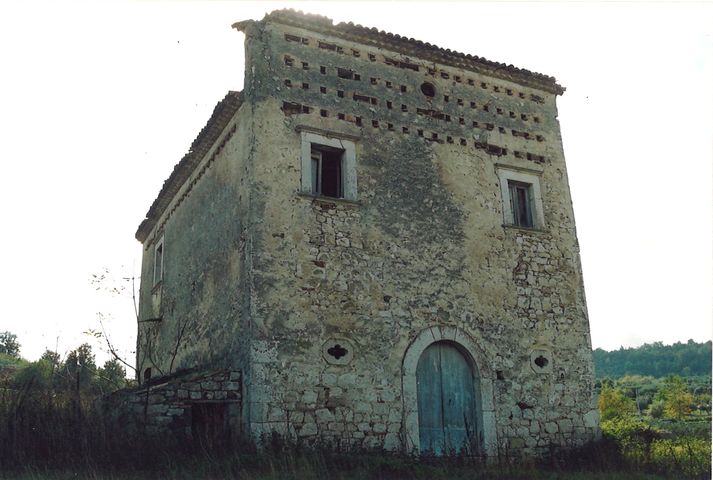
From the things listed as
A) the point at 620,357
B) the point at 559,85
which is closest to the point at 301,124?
the point at 559,85

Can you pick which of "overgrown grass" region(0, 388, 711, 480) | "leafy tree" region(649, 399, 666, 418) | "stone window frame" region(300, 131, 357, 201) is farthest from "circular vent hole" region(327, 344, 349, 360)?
"leafy tree" region(649, 399, 666, 418)

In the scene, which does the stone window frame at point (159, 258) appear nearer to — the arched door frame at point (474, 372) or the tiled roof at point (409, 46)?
the tiled roof at point (409, 46)

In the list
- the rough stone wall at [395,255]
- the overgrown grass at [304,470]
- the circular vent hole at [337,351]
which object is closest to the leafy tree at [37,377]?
the overgrown grass at [304,470]

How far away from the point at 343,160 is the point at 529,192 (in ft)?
13.4

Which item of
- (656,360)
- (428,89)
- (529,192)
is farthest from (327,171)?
(656,360)

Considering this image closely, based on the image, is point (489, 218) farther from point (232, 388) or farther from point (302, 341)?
point (232, 388)

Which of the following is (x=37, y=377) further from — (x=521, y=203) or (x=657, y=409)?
(x=657, y=409)

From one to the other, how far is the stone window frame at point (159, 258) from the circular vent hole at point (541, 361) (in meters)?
8.55

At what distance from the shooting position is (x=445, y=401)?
10961 mm

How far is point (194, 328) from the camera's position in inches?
491

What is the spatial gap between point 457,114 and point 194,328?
257 inches

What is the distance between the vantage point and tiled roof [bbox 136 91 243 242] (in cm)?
1171

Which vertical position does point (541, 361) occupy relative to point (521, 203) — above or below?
below

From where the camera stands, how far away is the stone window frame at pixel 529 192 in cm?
1259
